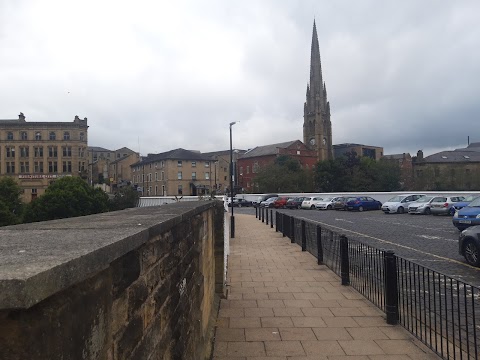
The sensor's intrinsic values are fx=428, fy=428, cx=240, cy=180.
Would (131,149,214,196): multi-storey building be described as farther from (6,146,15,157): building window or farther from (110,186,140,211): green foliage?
(110,186,140,211): green foliage

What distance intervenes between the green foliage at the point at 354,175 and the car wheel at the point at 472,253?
166 feet

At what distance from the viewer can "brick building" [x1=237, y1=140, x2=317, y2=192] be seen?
92125 millimetres

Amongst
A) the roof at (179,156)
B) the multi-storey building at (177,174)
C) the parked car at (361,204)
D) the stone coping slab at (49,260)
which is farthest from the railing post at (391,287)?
the roof at (179,156)

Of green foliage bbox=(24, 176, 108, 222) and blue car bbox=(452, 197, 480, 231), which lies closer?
blue car bbox=(452, 197, 480, 231)

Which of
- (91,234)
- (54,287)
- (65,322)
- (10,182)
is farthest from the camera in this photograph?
(10,182)

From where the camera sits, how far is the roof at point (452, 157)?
84125mm

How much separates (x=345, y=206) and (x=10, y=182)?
41.9 meters

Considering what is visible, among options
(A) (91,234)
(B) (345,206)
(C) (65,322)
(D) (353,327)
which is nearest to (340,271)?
(D) (353,327)

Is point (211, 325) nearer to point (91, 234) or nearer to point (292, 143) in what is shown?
point (91, 234)

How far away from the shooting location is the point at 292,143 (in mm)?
94375

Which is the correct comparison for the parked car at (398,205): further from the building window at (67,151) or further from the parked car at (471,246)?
the building window at (67,151)

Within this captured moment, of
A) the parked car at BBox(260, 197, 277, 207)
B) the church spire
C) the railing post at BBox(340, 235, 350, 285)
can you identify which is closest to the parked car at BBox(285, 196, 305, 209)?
the parked car at BBox(260, 197, 277, 207)

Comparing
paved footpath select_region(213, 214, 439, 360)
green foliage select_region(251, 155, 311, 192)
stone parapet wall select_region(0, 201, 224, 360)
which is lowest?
paved footpath select_region(213, 214, 439, 360)

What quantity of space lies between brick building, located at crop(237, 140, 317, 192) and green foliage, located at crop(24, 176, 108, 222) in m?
45.7
